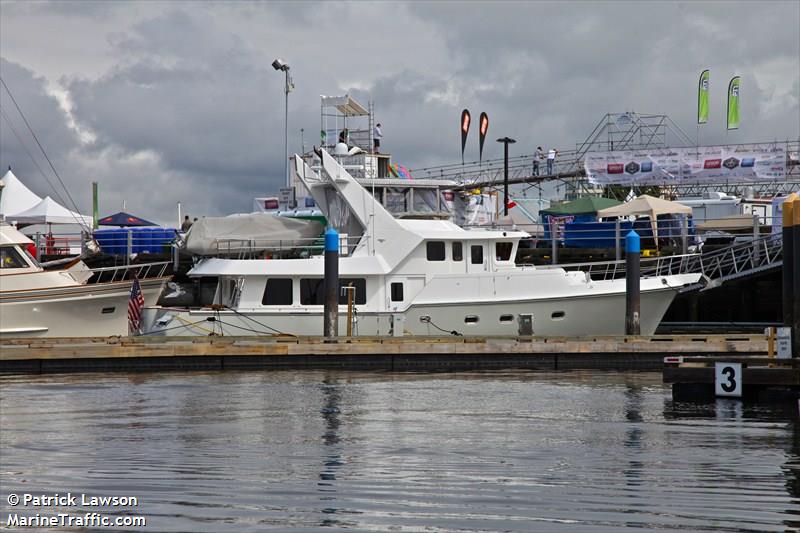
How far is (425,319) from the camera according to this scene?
27312mm

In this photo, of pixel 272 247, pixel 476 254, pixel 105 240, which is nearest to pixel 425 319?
pixel 476 254

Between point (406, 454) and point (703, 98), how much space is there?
42790mm

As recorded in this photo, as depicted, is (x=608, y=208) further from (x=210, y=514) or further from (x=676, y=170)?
(x=210, y=514)

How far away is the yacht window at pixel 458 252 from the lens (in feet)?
91.0

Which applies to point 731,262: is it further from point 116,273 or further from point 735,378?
point 116,273

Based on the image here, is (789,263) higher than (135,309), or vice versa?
(789,263)

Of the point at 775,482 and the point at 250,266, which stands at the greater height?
the point at 250,266

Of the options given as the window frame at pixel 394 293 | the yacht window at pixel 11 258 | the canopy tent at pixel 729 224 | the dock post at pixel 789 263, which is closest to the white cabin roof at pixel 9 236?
the yacht window at pixel 11 258

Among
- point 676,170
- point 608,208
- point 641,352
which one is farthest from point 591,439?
point 676,170

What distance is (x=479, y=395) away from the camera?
20484mm

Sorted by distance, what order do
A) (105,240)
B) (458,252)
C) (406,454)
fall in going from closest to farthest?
(406,454) < (458,252) < (105,240)

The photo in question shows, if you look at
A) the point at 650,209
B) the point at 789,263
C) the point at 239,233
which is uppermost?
the point at 650,209

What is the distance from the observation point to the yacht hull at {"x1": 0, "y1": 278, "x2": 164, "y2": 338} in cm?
2809

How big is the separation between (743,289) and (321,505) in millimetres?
26437
